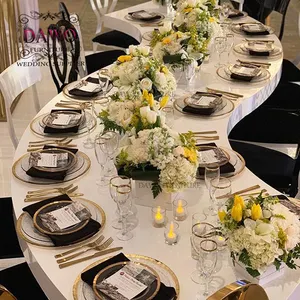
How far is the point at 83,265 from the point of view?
1.58 metres

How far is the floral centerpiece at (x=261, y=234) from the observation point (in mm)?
1388

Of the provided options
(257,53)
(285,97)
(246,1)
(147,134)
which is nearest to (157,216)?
(147,134)

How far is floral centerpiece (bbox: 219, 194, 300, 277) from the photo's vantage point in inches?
54.6

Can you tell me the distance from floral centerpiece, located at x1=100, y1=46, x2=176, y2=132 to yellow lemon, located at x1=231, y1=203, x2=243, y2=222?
49cm

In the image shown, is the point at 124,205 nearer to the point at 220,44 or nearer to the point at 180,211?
the point at 180,211

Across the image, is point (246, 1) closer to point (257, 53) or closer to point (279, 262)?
point (257, 53)

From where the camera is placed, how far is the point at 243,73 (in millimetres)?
2883

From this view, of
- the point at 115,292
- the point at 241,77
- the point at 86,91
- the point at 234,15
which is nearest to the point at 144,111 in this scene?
the point at 115,292

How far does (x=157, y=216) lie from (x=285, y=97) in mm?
2037

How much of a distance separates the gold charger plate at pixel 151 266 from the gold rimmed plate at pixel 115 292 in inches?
0.9

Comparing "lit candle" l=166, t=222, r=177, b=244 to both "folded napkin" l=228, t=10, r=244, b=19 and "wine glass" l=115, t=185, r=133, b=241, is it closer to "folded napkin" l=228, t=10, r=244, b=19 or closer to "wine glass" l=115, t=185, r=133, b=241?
"wine glass" l=115, t=185, r=133, b=241

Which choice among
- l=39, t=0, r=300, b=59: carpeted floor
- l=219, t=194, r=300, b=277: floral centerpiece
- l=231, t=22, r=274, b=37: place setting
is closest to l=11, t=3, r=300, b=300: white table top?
l=219, t=194, r=300, b=277: floral centerpiece

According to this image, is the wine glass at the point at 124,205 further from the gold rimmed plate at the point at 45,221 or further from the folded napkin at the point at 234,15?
the folded napkin at the point at 234,15

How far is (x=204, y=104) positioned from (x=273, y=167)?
484mm
